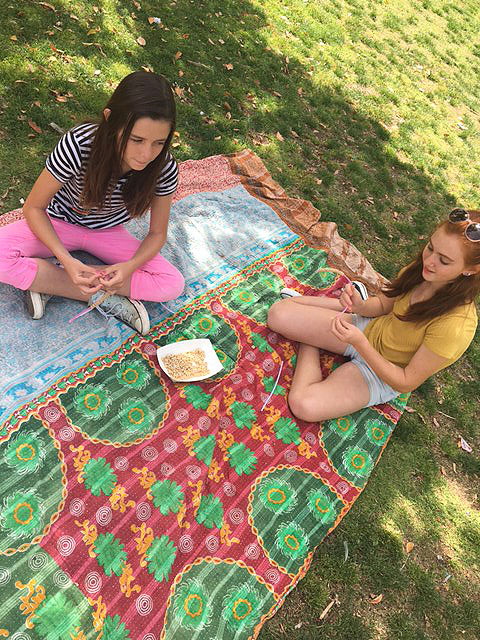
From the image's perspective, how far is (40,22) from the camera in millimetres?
5234

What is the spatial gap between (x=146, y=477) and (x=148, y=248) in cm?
A: 147

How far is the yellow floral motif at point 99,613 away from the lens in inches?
90.0

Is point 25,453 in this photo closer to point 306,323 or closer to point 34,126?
point 306,323

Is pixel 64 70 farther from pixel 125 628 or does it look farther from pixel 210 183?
pixel 125 628

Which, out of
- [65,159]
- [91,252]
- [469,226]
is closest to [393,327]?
[469,226]

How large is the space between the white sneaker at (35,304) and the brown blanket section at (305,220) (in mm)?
2463

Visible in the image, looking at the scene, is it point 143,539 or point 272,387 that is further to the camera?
point 272,387

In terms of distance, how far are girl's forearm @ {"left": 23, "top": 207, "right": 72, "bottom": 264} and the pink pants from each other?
0.18m

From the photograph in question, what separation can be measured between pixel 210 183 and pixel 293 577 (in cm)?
342

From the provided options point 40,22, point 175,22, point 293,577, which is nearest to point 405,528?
point 293,577

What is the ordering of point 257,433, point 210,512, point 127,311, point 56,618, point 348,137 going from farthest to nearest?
point 348,137 → point 127,311 → point 257,433 → point 210,512 → point 56,618

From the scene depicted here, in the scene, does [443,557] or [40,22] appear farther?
[40,22]

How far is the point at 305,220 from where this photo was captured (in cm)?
484

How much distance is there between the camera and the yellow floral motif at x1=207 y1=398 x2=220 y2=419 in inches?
124
